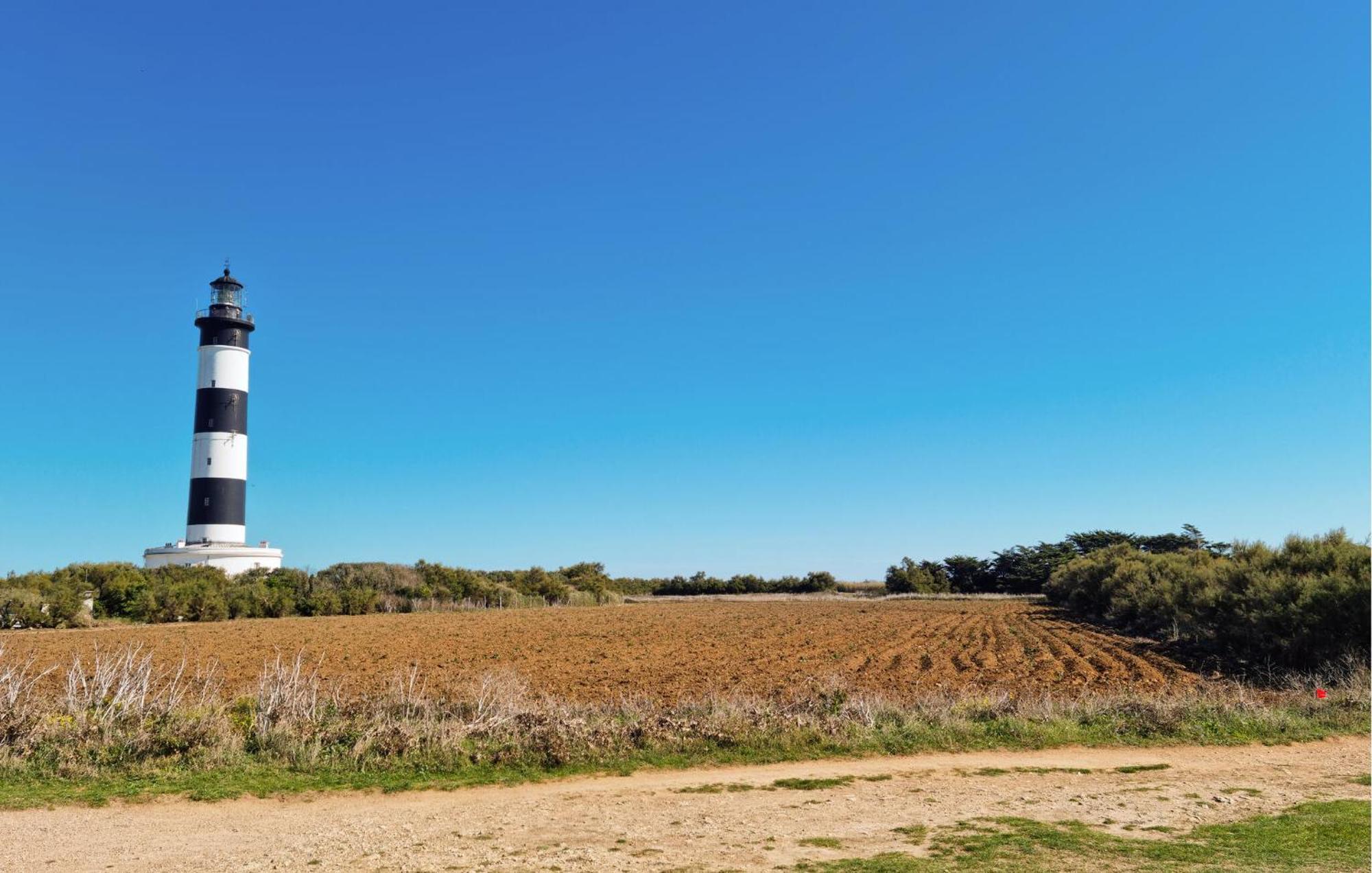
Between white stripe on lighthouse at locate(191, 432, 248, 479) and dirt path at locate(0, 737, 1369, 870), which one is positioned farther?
white stripe on lighthouse at locate(191, 432, 248, 479)

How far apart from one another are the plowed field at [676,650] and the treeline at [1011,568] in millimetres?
41468

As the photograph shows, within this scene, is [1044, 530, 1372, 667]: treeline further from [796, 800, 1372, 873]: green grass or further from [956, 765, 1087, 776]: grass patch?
[796, 800, 1372, 873]: green grass

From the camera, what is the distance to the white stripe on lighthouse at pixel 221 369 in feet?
169

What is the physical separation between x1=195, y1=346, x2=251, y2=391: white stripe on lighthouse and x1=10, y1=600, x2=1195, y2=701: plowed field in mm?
14568

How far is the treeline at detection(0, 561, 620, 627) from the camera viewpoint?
44281mm

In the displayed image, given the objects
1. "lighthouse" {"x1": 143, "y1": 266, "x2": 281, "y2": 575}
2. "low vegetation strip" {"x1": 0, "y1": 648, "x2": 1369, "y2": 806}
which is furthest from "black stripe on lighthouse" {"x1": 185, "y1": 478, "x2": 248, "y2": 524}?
"low vegetation strip" {"x1": 0, "y1": 648, "x2": 1369, "y2": 806}

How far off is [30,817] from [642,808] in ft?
22.7

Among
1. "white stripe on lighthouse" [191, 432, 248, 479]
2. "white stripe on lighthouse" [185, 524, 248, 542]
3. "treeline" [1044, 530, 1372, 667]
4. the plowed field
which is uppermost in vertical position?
"white stripe on lighthouse" [191, 432, 248, 479]

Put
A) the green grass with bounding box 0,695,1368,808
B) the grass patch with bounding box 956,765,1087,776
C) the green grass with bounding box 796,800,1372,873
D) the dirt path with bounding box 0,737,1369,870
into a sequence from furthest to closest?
the grass patch with bounding box 956,765,1087,776 → the green grass with bounding box 0,695,1368,808 → the dirt path with bounding box 0,737,1369,870 → the green grass with bounding box 796,800,1372,873

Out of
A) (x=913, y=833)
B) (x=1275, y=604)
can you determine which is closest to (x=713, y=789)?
(x=913, y=833)

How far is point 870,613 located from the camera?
58.1 m

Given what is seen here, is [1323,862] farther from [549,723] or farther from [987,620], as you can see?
[987,620]

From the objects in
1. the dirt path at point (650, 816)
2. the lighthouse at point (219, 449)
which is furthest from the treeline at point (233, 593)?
the dirt path at point (650, 816)

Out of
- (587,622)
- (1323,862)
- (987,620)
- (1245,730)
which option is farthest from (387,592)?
(1323,862)
